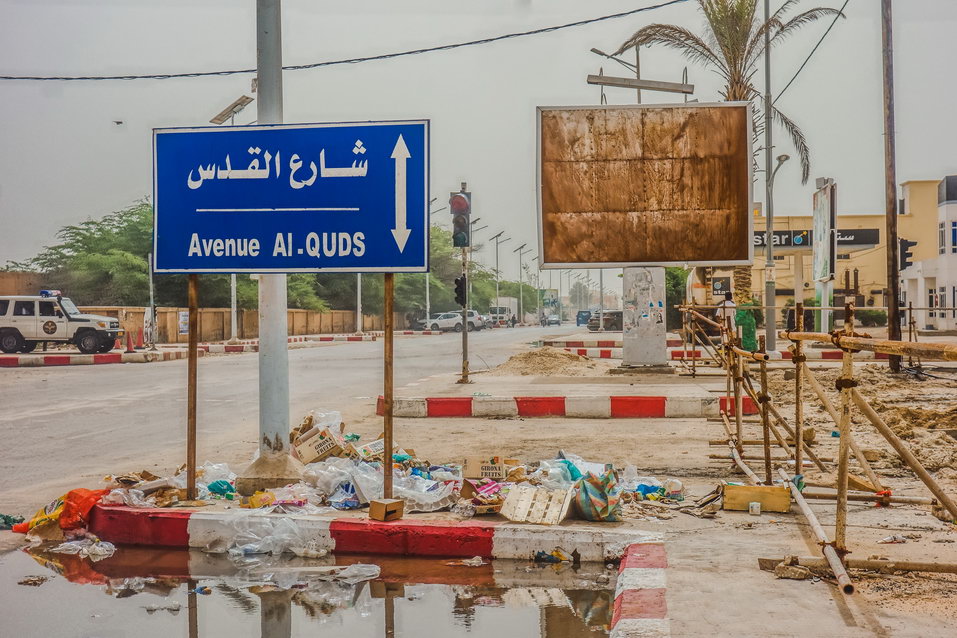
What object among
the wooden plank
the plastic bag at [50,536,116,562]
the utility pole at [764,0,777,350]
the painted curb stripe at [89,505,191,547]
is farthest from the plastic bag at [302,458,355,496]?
the utility pole at [764,0,777,350]

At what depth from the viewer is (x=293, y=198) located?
6.05 metres

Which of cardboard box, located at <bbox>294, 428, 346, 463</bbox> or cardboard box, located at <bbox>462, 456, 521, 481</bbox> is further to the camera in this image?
Result: cardboard box, located at <bbox>294, 428, 346, 463</bbox>

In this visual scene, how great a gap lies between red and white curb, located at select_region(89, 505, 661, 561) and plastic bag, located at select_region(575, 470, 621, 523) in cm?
16

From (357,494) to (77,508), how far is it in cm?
179

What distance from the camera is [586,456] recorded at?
8547mm

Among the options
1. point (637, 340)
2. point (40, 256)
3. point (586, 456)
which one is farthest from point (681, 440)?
point (40, 256)

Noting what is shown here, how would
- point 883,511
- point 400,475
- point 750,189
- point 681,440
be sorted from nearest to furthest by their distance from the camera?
point 883,511, point 400,475, point 681,440, point 750,189

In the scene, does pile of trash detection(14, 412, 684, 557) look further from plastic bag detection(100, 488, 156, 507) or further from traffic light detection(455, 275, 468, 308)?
traffic light detection(455, 275, 468, 308)

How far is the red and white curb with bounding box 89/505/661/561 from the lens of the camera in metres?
5.21

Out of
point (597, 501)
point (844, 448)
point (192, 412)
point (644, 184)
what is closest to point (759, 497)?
point (597, 501)

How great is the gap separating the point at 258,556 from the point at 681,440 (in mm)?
5509

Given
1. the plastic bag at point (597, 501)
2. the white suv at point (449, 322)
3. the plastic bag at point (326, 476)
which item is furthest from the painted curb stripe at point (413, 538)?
the white suv at point (449, 322)

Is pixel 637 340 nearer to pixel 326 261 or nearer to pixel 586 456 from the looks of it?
pixel 586 456

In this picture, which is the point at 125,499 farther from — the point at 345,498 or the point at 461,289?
the point at 461,289
